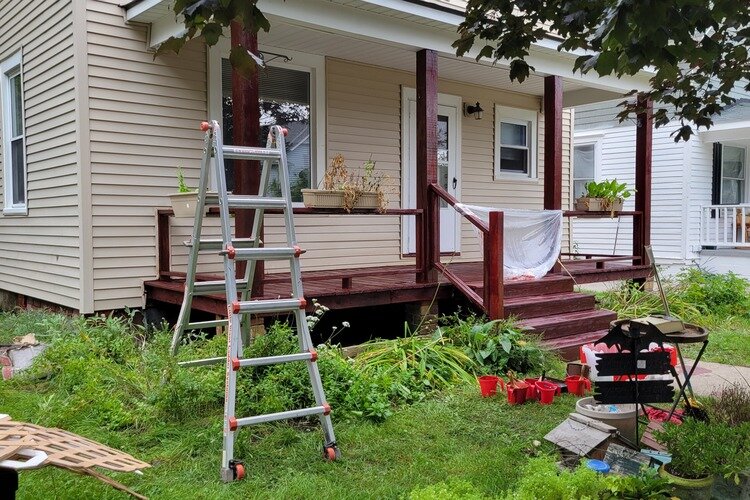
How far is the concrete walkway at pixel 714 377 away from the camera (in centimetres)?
543

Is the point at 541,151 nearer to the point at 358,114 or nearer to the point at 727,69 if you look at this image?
the point at 358,114

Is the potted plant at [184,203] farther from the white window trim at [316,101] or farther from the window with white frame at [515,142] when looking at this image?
the window with white frame at [515,142]

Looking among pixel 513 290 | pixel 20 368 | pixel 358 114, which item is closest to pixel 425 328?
pixel 513 290

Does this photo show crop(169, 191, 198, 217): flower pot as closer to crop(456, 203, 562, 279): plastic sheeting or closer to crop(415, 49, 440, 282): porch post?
crop(415, 49, 440, 282): porch post

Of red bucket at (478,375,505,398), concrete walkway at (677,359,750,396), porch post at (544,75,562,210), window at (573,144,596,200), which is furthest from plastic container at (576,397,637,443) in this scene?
window at (573,144,596,200)

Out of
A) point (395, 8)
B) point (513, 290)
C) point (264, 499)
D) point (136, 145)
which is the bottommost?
point (264, 499)

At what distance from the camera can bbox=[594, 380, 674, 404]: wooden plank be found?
3.50 meters

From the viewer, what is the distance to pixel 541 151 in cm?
1071

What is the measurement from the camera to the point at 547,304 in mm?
6750

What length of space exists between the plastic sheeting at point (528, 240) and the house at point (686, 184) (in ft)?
18.6

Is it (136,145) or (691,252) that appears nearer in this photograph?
(136,145)

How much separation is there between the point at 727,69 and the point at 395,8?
3.11 meters

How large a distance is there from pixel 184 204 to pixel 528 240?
363cm

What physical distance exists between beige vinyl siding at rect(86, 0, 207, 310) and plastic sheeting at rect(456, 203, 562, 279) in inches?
127
